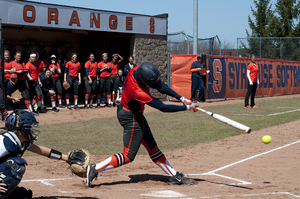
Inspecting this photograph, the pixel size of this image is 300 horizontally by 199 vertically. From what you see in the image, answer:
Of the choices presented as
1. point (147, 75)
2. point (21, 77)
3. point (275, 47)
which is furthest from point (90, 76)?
point (275, 47)

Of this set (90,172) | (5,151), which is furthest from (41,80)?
(5,151)

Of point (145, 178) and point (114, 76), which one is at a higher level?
point (114, 76)

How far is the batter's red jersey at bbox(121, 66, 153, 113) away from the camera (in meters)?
5.15

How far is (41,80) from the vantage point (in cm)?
1459

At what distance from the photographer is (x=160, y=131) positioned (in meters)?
10.6

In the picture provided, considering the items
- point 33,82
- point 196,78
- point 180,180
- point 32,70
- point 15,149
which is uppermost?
point 32,70

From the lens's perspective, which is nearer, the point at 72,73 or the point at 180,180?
the point at 180,180

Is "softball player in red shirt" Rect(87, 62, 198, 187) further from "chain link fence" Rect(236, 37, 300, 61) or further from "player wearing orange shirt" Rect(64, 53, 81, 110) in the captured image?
"chain link fence" Rect(236, 37, 300, 61)

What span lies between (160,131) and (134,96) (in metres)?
5.48

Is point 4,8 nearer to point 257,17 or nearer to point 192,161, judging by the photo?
point 192,161

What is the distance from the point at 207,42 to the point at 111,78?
8817 millimetres

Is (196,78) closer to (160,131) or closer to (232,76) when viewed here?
(232,76)

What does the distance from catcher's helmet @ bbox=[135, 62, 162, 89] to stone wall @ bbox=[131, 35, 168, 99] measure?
1365cm

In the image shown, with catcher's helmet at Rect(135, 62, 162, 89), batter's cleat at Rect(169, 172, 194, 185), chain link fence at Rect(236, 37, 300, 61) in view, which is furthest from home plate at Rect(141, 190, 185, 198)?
chain link fence at Rect(236, 37, 300, 61)
